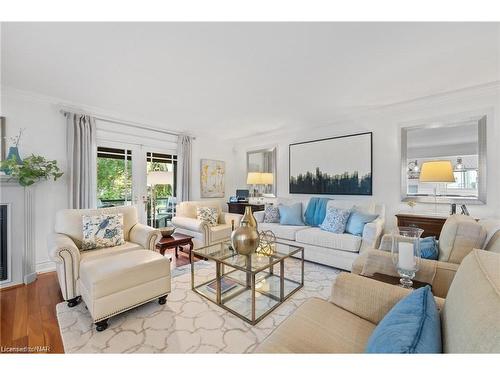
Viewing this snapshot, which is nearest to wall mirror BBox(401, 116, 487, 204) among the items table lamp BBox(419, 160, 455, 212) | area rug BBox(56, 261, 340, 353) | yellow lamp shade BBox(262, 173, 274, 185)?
table lamp BBox(419, 160, 455, 212)

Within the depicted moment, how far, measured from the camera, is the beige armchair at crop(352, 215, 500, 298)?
1472mm

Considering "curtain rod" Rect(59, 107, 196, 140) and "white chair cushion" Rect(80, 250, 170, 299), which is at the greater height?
"curtain rod" Rect(59, 107, 196, 140)

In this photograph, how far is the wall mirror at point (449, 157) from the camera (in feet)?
9.08

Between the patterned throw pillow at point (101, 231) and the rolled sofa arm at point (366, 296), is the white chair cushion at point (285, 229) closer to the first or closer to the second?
the rolled sofa arm at point (366, 296)

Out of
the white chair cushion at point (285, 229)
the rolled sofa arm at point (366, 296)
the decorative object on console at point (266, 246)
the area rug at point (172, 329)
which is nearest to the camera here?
the rolled sofa arm at point (366, 296)

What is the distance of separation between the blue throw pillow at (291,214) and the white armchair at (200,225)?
750 millimetres

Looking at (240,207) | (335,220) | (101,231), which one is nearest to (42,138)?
(101,231)

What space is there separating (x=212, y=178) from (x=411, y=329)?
479cm

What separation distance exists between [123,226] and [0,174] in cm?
137

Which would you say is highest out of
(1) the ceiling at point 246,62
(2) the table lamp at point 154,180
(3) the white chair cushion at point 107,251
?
(1) the ceiling at point 246,62

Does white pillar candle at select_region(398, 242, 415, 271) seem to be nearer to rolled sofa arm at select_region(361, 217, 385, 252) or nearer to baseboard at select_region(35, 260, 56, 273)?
rolled sofa arm at select_region(361, 217, 385, 252)

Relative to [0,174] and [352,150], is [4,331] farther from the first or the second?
[352,150]

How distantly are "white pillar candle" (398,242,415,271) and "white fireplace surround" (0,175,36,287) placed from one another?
3844 mm

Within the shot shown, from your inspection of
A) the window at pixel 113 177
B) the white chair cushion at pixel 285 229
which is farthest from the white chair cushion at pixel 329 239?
the window at pixel 113 177
